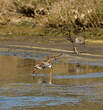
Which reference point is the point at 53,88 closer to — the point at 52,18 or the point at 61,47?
the point at 61,47

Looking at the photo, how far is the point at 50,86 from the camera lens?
14.3 metres

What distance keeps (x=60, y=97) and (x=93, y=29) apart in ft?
53.4

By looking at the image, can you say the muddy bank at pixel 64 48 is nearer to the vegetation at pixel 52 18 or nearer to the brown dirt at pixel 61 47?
the brown dirt at pixel 61 47

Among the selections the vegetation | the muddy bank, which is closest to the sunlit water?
the muddy bank

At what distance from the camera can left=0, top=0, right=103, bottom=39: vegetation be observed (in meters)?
28.8

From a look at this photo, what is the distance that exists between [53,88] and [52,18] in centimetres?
1627

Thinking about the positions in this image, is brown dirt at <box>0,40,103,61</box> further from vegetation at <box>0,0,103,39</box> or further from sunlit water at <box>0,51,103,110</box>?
sunlit water at <box>0,51,103,110</box>

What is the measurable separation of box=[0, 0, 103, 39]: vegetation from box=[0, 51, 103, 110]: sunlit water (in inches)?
360

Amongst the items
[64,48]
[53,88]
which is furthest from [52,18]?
[53,88]

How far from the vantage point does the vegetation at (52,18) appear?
94.6 feet

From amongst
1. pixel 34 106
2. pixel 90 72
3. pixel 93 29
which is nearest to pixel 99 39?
pixel 93 29

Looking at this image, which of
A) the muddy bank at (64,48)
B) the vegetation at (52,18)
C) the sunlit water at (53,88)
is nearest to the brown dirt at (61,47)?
the muddy bank at (64,48)

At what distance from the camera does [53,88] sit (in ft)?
46.0

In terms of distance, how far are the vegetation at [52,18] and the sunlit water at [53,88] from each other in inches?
360
